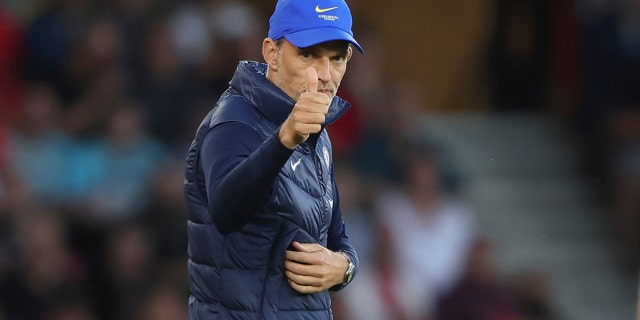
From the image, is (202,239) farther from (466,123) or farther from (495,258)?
(466,123)

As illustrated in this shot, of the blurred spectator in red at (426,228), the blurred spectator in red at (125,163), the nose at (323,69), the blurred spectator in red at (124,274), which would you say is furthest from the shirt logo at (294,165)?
the blurred spectator in red at (426,228)

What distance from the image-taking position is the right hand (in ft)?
11.9

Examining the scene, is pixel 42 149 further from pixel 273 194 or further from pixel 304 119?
pixel 304 119

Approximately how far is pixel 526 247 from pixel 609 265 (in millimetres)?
706

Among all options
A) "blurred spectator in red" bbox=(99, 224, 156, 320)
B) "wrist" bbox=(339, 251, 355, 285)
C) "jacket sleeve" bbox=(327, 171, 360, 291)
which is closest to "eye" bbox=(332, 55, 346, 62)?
"jacket sleeve" bbox=(327, 171, 360, 291)

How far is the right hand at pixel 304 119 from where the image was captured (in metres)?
3.62

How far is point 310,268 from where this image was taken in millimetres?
3973

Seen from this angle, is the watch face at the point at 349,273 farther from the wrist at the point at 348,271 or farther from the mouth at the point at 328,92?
the mouth at the point at 328,92

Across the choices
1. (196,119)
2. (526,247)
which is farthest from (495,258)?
(196,119)

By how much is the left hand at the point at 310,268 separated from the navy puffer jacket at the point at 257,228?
0.02m

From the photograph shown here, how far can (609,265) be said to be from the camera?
435 inches

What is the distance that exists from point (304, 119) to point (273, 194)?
0.34 m

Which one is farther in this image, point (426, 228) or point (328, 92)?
point (426, 228)

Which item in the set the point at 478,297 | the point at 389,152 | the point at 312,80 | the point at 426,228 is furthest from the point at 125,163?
the point at 312,80
